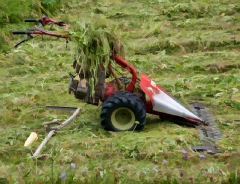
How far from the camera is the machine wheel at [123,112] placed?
5.89m

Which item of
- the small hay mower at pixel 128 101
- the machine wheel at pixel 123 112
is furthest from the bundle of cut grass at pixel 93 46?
the machine wheel at pixel 123 112

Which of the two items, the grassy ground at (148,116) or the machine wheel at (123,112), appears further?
the machine wheel at (123,112)

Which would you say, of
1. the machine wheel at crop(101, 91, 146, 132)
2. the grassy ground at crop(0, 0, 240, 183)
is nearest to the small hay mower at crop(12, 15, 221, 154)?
the machine wheel at crop(101, 91, 146, 132)

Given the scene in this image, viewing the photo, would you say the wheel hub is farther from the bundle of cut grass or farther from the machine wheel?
the bundle of cut grass

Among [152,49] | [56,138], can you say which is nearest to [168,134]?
[56,138]

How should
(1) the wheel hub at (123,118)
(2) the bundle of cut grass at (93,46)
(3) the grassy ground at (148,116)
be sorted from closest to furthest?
(3) the grassy ground at (148,116)
(2) the bundle of cut grass at (93,46)
(1) the wheel hub at (123,118)

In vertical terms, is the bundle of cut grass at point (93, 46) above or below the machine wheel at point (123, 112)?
above

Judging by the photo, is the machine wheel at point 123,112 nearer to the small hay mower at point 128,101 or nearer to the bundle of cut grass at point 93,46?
the small hay mower at point 128,101

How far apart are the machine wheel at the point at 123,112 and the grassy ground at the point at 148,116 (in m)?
0.14

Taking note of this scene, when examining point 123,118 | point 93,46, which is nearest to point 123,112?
point 123,118

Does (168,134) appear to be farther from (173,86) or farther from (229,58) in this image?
(229,58)

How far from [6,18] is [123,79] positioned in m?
5.40

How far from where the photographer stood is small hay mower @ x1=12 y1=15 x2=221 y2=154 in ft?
19.4

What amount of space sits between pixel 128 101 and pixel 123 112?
184mm
